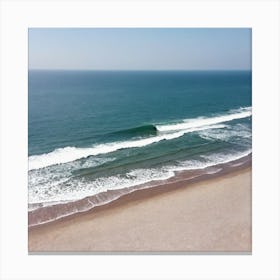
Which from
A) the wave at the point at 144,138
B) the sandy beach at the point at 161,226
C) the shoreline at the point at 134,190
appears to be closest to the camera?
the sandy beach at the point at 161,226

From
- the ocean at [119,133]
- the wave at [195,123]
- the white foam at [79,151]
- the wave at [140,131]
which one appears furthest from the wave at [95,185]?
the wave at [195,123]

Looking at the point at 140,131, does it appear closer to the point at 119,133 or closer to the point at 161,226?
the point at 119,133

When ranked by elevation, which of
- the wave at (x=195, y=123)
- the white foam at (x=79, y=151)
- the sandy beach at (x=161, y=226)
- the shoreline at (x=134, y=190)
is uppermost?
the wave at (x=195, y=123)

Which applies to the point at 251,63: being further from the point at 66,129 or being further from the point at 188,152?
the point at 66,129

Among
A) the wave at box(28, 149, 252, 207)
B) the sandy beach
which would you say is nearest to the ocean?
the wave at box(28, 149, 252, 207)

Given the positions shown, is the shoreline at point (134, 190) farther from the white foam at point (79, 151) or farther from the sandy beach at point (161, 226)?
the white foam at point (79, 151)
